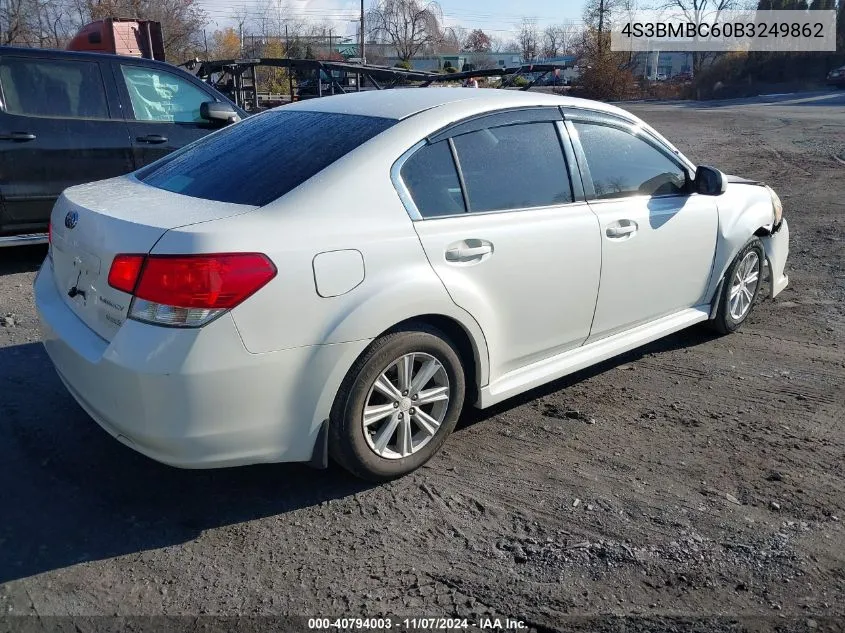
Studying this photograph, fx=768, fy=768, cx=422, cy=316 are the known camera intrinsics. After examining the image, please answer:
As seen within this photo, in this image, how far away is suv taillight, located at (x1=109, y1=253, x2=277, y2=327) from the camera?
2.79 m

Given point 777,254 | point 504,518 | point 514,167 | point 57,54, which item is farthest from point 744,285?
point 57,54

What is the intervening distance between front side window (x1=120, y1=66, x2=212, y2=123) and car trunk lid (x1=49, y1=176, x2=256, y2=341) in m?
3.70

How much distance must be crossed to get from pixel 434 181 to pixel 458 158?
0.68 ft

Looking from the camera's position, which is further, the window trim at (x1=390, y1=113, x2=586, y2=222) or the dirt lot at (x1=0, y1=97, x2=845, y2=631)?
the window trim at (x1=390, y1=113, x2=586, y2=222)

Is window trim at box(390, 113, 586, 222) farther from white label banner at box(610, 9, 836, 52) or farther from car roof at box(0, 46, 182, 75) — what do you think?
white label banner at box(610, 9, 836, 52)

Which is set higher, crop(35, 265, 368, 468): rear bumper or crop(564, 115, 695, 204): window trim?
crop(564, 115, 695, 204): window trim

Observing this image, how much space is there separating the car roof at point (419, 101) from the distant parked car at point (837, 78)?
5116 cm

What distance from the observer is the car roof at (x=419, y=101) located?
12.2 ft

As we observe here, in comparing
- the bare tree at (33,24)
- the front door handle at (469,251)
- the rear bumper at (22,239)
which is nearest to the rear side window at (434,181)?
the front door handle at (469,251)

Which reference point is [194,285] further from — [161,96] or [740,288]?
[161,96]

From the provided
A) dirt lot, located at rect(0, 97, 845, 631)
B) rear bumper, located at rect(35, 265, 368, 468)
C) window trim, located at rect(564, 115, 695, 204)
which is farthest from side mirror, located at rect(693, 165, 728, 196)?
rear bumper, located at rect(35, 265, 368, 468)

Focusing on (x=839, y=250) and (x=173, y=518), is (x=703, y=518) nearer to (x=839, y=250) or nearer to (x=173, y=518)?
(x=173, y=518)

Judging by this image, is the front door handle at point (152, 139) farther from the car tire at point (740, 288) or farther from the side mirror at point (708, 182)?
the car tire at point (740, 288)

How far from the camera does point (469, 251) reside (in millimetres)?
3479
